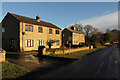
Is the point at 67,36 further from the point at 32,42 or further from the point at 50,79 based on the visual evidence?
the point at 50,79

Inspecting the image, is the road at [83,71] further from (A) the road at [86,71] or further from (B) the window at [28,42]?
(B) the window at [28,42]

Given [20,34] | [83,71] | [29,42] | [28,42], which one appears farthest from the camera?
[29,42]

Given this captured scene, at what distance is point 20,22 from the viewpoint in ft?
61.4

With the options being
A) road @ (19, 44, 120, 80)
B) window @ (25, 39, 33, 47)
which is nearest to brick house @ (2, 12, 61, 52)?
window @ (25, 39, 33, 47)

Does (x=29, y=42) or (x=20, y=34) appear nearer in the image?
(x=20, y=34)

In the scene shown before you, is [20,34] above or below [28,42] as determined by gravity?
above

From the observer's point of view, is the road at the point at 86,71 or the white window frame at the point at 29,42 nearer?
the road at the point at 86,71

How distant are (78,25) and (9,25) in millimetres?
54449

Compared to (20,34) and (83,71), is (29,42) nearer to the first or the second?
(20,34)

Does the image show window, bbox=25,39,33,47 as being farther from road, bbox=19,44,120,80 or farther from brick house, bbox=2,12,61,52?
road, bbox=19,44,120,80

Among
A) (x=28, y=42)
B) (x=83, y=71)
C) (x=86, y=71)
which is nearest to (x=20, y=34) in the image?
(x=28, y=42)

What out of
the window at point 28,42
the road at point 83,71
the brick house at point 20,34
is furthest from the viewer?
the window at point 28,42

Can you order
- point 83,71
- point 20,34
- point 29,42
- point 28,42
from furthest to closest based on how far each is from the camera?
point 29,42, point 28,42, point 20,34, point 83,71

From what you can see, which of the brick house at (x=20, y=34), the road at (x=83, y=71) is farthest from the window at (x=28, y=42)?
the road at (x=83, y=71)
